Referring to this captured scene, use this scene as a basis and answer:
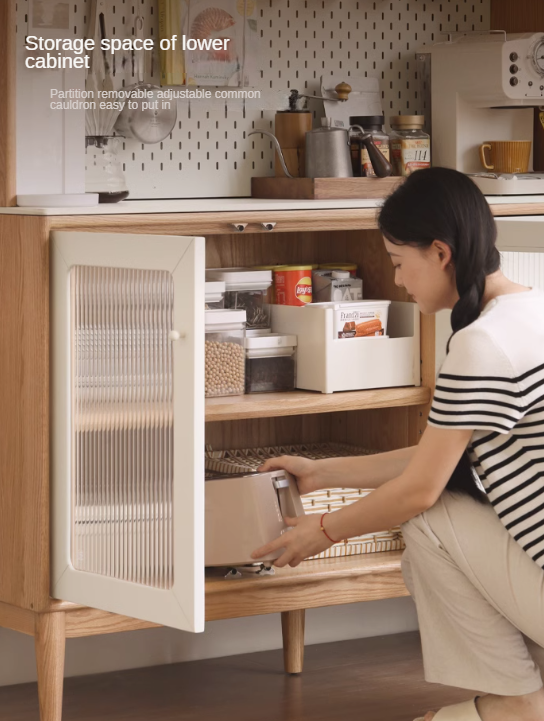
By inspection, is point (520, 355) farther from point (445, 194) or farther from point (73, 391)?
point (73, 391)

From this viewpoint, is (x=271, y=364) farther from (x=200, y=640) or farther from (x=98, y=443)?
(x=200, y=640)

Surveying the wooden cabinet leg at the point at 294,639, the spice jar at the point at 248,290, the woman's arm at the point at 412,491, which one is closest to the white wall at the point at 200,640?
the wooden cabinet leg at the point at 294,639

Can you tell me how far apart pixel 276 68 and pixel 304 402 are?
0.87 m

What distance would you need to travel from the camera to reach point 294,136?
9.18 ft

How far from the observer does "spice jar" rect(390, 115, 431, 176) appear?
2.80 metres

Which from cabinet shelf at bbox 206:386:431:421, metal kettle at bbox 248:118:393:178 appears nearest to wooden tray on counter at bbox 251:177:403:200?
metal kettle at bbox 248:118:393:178

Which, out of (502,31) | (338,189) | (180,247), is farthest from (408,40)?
(180,247)

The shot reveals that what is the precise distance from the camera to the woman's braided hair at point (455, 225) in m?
1.97

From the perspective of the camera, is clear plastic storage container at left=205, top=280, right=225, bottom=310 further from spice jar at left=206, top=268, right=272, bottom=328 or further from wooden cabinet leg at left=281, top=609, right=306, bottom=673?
wooden cabinet leg at left=281, top=609, right=306, bottom=673

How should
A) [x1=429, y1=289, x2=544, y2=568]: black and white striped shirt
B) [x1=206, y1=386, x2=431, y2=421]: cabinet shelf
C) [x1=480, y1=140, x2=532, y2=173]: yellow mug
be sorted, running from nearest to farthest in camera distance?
[x1=429, y1=289, x2=544, y2=568]: black and white striped shirt
[x1=206, y1=386, x2=431, y2=421]: cabinet shelf
[x1=480, y1=140, x2=532, y2=173]: yellow mug

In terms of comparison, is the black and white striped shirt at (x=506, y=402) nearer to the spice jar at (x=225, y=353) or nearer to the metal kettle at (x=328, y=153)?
the spice jar at (x=225, y=353)

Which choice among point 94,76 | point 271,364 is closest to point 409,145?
point 271,364

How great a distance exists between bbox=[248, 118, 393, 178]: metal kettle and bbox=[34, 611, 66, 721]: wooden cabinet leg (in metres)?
1.12

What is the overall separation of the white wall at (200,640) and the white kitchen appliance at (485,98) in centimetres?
113
